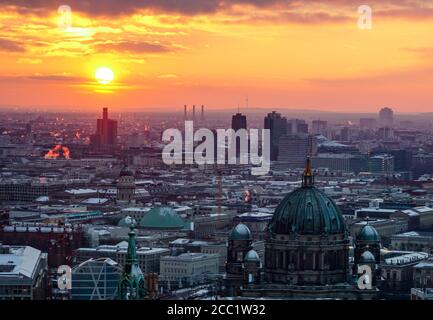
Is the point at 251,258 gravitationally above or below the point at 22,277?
above

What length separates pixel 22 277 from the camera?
1812 centimetres

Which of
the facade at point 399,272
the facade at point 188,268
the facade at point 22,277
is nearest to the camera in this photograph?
the facade at point 22,277

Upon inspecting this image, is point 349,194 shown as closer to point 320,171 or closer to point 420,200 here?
point 420,200

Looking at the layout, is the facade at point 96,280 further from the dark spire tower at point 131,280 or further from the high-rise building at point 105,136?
the high-rise building at point 105,136

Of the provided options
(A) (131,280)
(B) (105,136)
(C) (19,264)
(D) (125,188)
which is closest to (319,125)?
(D) (125,188)

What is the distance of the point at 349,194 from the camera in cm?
4459

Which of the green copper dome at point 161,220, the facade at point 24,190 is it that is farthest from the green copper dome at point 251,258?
the facade at point 24,190

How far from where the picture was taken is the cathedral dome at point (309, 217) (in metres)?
18.3

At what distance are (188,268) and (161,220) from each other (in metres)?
7.77

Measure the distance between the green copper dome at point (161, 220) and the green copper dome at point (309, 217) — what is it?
15.1 m

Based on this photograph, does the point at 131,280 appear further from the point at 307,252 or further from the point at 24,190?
the point at 24,190

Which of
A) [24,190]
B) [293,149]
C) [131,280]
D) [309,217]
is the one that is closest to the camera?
[131,280]
